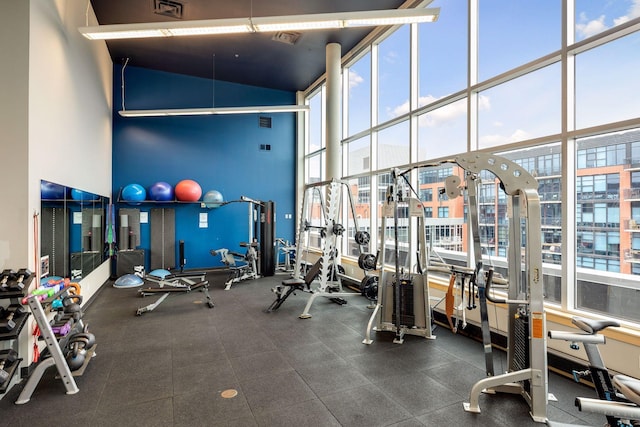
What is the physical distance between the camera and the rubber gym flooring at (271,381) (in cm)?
234

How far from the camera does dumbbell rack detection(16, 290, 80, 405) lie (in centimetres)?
257

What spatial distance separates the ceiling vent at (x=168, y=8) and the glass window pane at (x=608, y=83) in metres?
5.59

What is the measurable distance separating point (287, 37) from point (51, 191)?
4752 mm

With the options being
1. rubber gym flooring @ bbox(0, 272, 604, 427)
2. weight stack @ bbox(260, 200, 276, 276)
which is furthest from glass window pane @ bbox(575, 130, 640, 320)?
weight stack @ bbox(260, 200, 276, 276)

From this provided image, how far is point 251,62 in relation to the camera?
7.46 metres

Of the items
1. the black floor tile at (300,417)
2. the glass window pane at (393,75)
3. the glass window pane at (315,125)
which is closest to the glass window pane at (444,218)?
the glass window pane at (393,75)

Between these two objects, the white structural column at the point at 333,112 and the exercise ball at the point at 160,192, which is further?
the exercise ball at the point at 160,192

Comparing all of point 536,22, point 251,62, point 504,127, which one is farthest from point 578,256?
point 251,62

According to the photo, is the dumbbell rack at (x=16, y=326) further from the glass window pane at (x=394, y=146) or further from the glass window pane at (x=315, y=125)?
the glass window pane at (x=315, y=125)

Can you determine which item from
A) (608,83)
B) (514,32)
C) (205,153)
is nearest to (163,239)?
(205,153)

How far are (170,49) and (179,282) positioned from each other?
4.77m

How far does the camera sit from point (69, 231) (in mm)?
4195

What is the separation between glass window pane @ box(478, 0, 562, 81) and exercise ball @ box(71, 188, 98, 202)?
214 inches

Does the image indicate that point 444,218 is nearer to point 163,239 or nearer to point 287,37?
point 287,37
